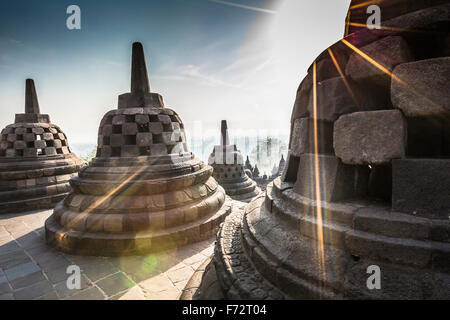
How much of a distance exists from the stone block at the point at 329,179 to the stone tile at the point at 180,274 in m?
1.91

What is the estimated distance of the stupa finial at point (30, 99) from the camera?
741 centimetres

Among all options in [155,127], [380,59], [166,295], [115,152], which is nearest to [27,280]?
[166,295]

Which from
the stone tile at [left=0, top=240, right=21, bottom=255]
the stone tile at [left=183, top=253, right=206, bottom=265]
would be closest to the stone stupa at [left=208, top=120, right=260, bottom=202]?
the stone tile at [left=183, top=253, right=206, bottom=265]

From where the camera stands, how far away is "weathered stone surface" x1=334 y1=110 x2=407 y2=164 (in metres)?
1.68

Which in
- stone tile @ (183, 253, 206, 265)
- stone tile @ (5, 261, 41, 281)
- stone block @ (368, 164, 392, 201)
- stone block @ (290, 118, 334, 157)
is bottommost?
stone tile @ (183, 253, 206, 265)

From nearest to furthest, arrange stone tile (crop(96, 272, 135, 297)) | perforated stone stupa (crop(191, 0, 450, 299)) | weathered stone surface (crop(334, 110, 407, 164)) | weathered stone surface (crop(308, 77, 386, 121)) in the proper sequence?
perforated stone stupa (crop(191, 0, 450, 299))
weathered stone surface (crop(334, 110, 407, 164))
weathered stone surface (crop(308, 77, 386, 121))
stone tile (crop(96, 272, 135, 297))

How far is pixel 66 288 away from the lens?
8.53ft

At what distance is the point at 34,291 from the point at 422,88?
4496 millimetres

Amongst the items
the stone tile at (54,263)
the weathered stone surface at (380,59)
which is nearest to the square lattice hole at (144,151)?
the stone tile at (54,263)

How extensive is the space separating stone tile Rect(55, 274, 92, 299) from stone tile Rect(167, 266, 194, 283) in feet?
3.33

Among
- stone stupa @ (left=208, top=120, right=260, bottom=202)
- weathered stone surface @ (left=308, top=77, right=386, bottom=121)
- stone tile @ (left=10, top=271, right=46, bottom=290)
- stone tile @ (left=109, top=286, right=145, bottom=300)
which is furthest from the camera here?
stone stupa @ (left=208, top=120, right=260, bottom=202)

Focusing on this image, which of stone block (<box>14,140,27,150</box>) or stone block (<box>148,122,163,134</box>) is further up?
stone block (<box>148,122,163,134</box>)

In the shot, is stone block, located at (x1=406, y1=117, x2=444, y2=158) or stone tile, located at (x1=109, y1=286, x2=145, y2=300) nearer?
stone block, located at (x1=406, y1=117, x2=444, y2=158)

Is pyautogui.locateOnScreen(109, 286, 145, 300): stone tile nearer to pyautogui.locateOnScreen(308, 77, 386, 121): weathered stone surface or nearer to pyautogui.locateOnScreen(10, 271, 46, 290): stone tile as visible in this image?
pyautogui.locateOnScreen(10, 271, 46, 290): stone tile
